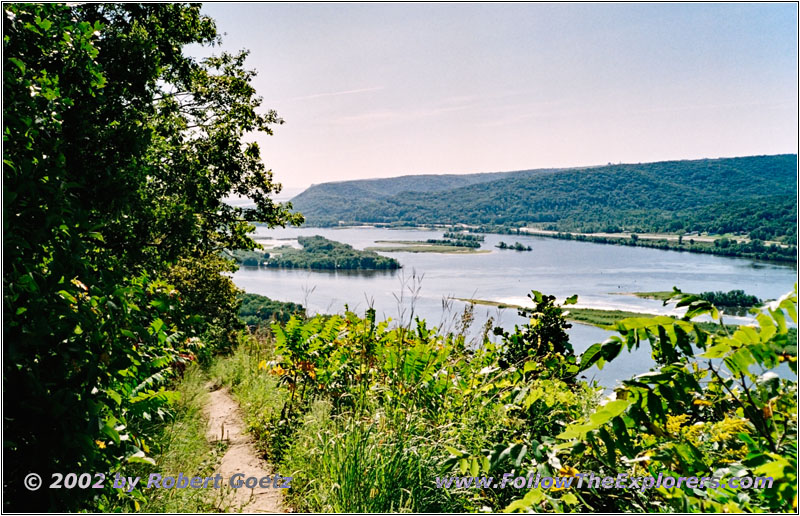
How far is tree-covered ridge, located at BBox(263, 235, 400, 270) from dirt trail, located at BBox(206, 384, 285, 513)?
1459 cm

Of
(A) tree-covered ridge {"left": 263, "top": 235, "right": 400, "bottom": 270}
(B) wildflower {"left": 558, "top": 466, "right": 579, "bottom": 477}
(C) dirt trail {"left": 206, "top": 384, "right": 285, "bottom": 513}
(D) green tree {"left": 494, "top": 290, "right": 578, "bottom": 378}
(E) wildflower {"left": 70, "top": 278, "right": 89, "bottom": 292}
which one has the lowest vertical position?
(C) dirt trail {"left": 206, "top": 384, "right": 285, "bottom": 513}

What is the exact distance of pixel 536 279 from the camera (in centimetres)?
1897

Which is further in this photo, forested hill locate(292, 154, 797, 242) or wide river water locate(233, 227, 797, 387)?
forested hill locate(292, 154, 797, 242)

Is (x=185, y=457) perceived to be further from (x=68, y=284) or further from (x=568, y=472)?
Result: (x=568, y=472)

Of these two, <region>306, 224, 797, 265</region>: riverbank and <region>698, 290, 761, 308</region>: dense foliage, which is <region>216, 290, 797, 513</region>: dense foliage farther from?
<region>306, 224, 797, 265</region>: riverbank

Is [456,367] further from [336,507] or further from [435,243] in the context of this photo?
[435,243]

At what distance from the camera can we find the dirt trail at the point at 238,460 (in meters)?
2.99

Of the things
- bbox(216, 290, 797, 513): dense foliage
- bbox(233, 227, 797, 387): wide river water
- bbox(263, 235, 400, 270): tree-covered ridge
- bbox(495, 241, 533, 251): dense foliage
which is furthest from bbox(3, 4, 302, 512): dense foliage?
bbox(495, 241, 533, 251): dense foliage

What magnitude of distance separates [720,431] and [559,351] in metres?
2.18

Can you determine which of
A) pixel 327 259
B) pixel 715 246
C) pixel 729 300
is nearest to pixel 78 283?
pixel 729 300

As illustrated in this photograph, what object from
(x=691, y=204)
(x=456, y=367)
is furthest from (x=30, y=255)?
Answer: (x=691, y=204)

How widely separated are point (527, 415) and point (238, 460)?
2324mm

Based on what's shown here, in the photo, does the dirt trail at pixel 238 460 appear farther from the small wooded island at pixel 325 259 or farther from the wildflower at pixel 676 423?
the small wooded island at pixel 325 259

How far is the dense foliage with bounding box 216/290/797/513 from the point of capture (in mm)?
1097
